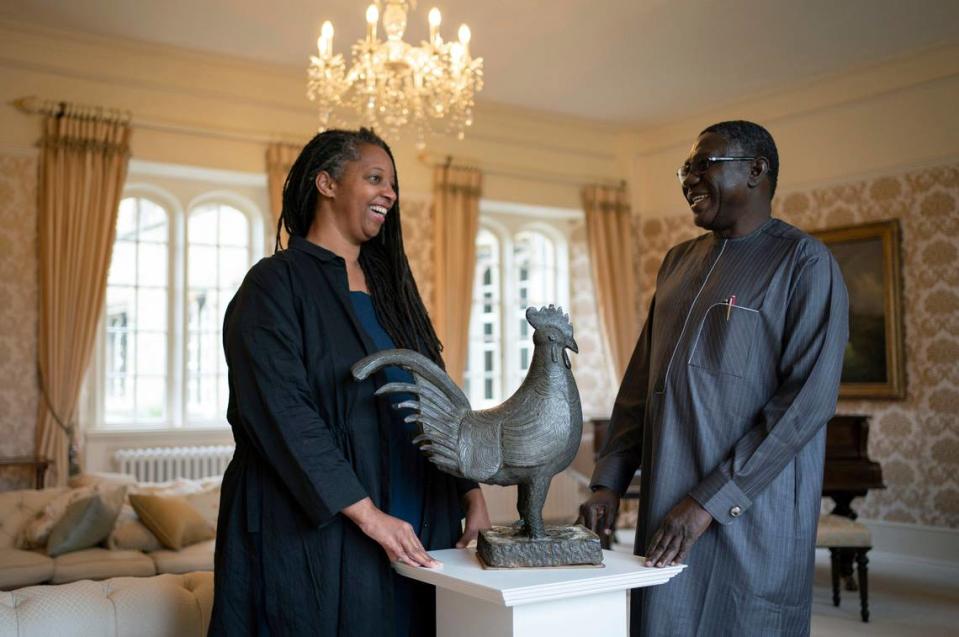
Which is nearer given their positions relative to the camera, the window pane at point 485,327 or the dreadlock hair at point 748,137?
the dreadlock hair at point 748,137

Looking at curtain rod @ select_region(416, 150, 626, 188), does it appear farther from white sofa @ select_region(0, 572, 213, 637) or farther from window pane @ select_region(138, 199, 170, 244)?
white sofa @ select_region(0, 572, 213, 637)

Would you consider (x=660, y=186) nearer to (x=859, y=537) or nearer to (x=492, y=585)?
(x=859, y=537)

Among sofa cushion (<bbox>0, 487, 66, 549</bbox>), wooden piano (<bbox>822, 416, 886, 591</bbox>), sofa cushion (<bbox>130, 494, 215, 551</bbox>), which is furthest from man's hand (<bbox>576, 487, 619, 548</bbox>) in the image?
wooden piano (<bbox>822, 416, 886, 591</bbox>)

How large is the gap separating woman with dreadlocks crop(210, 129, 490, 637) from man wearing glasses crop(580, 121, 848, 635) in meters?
0.43

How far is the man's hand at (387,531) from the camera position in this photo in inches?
66.1

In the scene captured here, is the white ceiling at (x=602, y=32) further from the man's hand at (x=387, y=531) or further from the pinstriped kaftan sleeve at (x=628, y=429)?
the man's hand at (x=387, y=531)

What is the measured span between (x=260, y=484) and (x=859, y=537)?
457cm

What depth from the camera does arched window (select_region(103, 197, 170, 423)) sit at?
7.50m

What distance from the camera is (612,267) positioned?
9.02 meters

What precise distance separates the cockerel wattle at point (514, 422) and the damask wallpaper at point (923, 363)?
20.5 ft

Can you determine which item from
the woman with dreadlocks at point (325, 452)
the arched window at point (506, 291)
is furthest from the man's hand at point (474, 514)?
the arched window at point (506, 291)

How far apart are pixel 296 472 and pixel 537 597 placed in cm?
51

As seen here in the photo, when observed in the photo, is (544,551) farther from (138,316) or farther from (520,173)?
(520,173)

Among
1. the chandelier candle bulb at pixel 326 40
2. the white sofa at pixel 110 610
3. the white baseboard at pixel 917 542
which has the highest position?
the chandelier candle bulb at pixel 326 40
